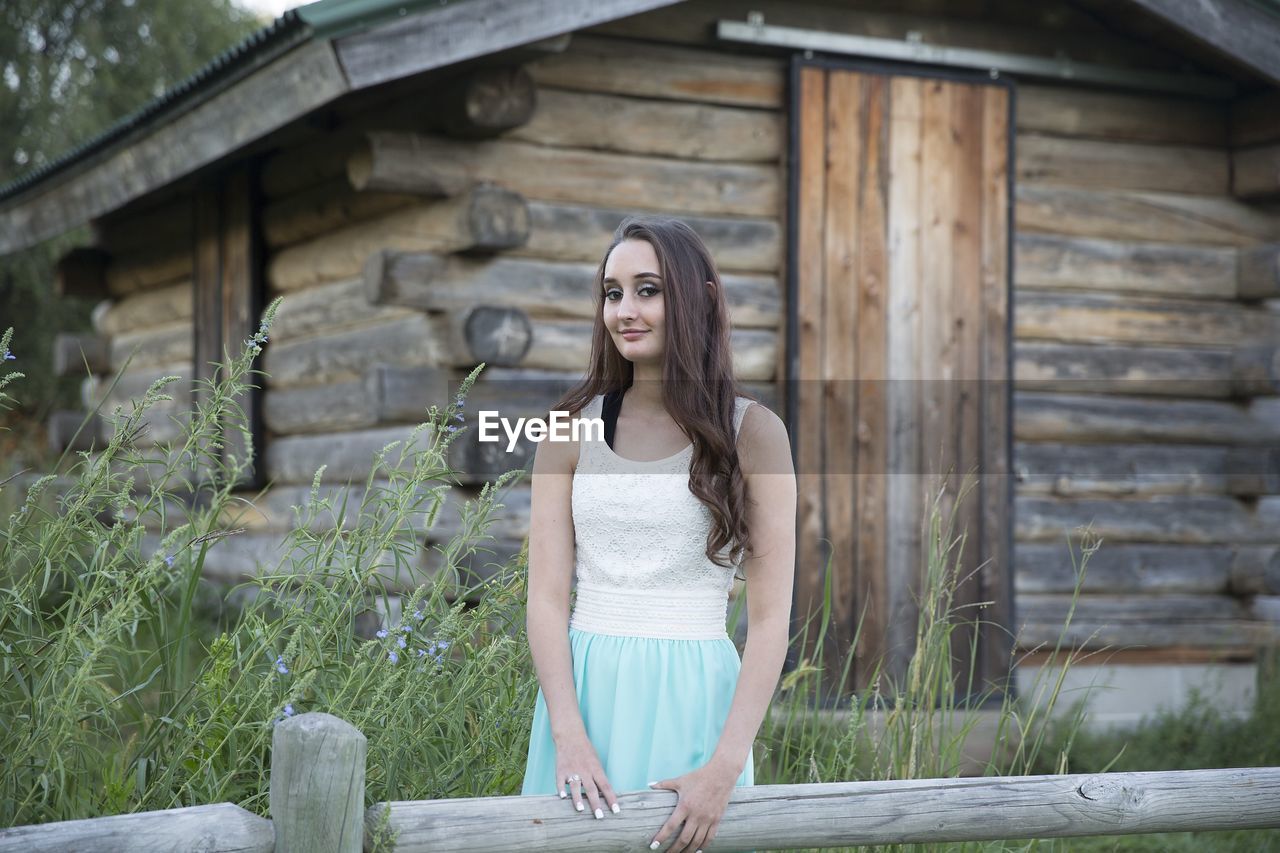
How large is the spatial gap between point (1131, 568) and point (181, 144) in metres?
5.19

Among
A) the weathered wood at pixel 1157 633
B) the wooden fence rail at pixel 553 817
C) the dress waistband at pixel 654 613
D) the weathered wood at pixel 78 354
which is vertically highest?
the weathered wood at pixel 78 354

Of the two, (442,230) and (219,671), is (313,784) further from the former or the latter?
(442,230)

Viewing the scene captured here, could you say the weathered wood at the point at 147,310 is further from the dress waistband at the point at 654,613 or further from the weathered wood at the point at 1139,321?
the dress waistband at the point at 654,613

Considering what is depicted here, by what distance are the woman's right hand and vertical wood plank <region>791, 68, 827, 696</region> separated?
4196 mm

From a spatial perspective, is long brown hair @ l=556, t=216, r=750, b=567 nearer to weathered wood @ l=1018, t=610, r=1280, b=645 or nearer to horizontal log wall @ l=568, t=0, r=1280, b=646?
horizontal log wall @ l=568, t=0, r=1280, b=646

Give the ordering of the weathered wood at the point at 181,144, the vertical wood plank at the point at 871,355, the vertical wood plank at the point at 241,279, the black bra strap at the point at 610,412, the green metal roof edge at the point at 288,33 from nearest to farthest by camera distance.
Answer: the black bra strap at the point at 610,412 < the green metal roof edge at the point at 288,33 < the weathered wood at the point at 181,144 < the vertical wood plank at the point at 871,355 < the vertical wood plank at the point at 241,279

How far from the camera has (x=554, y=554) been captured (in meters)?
2.66

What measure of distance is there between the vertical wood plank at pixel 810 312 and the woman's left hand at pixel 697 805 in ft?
13.7

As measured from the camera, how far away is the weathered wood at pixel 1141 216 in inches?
284

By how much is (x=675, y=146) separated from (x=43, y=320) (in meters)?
15.3

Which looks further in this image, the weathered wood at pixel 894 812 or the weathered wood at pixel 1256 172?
the weathered wood at pixel 1256 172

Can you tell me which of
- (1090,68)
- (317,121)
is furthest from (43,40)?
(1090,68)

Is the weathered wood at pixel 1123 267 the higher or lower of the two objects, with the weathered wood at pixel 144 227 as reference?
lower

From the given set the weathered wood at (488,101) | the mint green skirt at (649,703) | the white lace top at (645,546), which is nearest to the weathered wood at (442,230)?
the weathered wood at (488,101)
